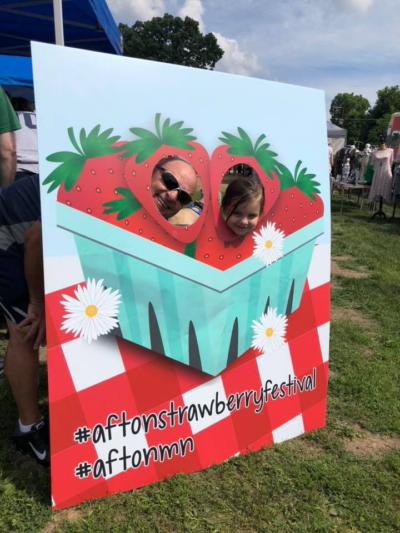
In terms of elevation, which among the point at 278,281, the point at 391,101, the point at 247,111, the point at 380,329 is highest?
the point at 391,101

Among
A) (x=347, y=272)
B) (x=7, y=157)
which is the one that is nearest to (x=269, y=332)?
(x=7, y=157)

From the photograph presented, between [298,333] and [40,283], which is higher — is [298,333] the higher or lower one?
the lower one

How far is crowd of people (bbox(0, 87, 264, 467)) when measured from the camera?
1542 mm

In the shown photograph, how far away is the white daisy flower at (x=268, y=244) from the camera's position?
5.88ft

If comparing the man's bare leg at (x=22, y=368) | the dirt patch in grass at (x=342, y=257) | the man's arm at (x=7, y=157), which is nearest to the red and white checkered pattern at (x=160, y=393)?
the man's bare leg at (x=22, y=368)

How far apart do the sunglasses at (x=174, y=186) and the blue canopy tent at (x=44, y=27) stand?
289 cm

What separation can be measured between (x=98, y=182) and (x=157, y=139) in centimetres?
27

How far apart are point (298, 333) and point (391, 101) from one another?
265 feet

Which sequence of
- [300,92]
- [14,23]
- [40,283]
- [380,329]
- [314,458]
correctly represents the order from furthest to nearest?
[14,23], [380,329], [314,458], [300,92], [40,283]

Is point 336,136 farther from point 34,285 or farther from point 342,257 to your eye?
point 34,285

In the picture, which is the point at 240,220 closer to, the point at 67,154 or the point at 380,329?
the point at 67,154

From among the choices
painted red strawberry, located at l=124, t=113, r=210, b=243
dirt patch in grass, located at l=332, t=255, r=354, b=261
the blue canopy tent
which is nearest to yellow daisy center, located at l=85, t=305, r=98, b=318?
painted red strawberry, located at l=124, t=113, r=210, b=243

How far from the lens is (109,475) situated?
5.40 ft

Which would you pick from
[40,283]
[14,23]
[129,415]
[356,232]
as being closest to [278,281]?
[129,415]
